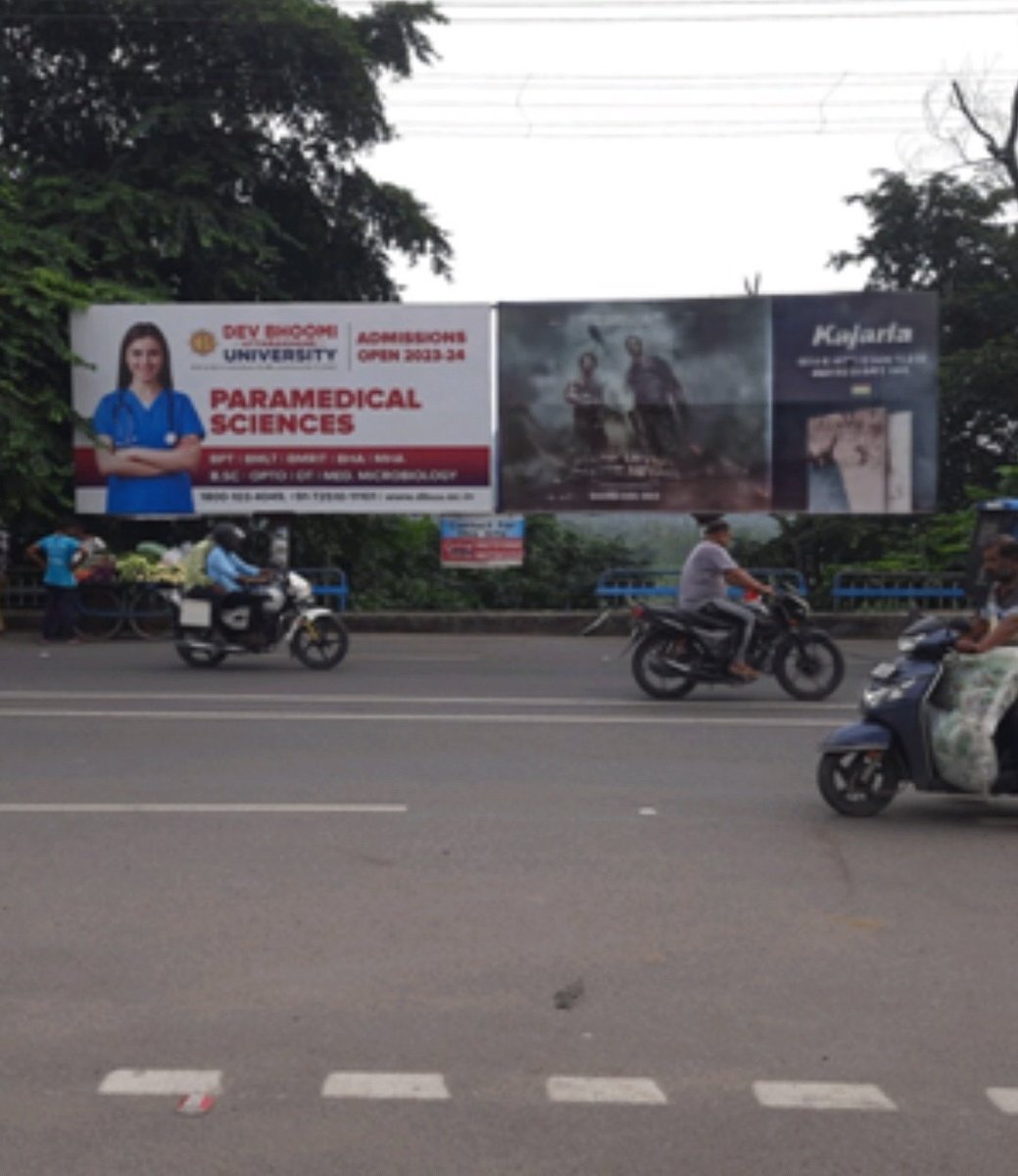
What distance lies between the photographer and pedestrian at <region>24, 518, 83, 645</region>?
20.6m

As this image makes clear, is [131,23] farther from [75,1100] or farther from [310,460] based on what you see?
[75,1100]

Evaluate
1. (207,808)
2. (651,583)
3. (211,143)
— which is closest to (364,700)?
(207,808)

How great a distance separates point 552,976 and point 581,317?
60.8 ft

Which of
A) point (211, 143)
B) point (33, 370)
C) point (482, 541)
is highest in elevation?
point (211, 143)

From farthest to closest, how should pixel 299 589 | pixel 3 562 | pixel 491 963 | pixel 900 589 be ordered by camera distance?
1. pixel 900 589
2. pixel 3 562
3. pixel 299 589
4. pixel 491 963

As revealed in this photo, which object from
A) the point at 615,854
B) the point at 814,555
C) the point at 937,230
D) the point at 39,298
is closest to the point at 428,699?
the point at 615,854

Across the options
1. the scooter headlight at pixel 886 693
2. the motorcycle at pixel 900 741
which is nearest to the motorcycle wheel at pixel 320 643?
the motorcycle at pixel 900 741

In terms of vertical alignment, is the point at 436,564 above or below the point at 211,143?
below

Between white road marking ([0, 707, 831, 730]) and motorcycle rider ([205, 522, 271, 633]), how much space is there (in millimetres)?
3668

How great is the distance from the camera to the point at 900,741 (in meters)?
8.76

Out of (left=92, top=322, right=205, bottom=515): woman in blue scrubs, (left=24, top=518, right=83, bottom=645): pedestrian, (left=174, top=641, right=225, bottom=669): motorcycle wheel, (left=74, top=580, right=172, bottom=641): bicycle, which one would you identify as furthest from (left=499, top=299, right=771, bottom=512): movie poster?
(left=174, top=641, right=225, bottom=669): motorcycle wheel

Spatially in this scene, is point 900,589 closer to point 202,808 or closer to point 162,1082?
point 202,808

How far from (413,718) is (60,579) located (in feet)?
29.4

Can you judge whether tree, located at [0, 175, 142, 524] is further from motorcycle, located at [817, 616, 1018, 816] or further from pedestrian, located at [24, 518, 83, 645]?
motorcycle, located at [817, 616, 1018, 816]
